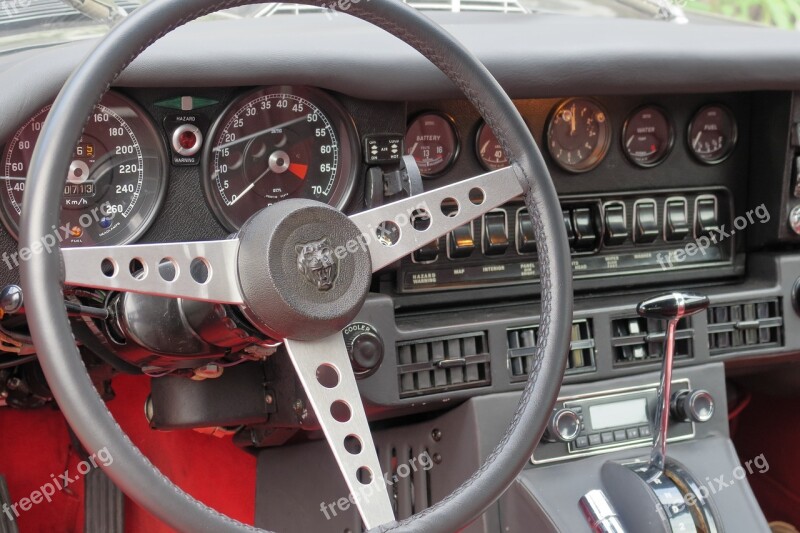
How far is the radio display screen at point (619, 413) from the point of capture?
1882mm

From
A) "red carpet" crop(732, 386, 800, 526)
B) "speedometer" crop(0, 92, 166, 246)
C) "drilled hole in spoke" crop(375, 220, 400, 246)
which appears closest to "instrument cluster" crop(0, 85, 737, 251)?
"speedometer" crop(0, 92, 166, 246)

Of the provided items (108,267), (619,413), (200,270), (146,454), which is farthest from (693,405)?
(146,454)

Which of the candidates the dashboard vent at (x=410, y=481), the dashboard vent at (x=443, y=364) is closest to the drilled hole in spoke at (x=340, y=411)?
the dashboard vent at (x=443, y=364)

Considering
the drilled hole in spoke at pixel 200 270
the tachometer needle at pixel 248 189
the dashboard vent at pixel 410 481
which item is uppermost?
the tachometer needle at pixel 248 189

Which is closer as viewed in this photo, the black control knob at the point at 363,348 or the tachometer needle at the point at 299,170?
the black control knob at the point at 363,348

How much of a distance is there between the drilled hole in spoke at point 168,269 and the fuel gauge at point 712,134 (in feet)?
4.38

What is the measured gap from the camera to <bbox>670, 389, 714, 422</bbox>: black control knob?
6.20ft

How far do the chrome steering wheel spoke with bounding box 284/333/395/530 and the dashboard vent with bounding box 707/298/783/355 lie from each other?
41.6 inches

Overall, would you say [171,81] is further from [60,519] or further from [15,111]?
[60,519]

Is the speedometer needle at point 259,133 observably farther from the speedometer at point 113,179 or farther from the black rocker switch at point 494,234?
the black rocker switch at point 494,234

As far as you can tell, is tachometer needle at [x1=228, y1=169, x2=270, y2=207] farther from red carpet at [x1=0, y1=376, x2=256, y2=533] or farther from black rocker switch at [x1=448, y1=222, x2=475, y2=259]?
red carpet at [x1=0, y1=376, x2=256, y2=533]

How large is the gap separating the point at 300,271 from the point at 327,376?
22 centimetres

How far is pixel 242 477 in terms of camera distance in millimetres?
2514

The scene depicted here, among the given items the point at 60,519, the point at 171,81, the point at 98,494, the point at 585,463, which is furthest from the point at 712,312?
the point at 60,519
